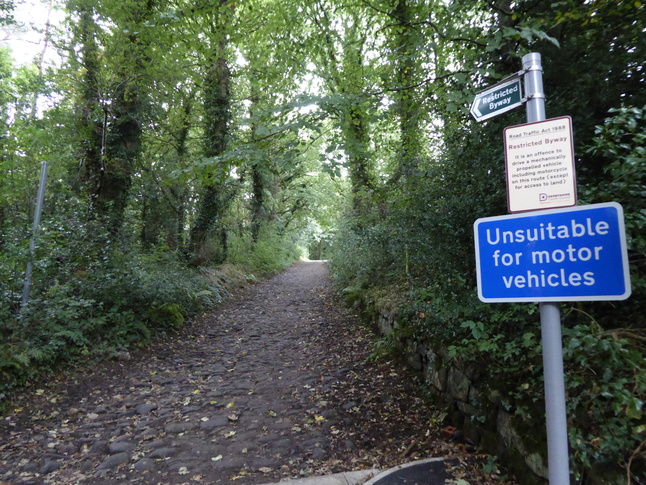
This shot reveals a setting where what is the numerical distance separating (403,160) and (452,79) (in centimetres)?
223

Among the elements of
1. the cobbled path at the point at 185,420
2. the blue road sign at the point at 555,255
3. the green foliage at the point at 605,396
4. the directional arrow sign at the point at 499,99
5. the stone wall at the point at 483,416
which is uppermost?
the directional arrow sign at the point at 499,99

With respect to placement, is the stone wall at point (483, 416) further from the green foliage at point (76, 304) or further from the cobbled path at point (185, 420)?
the green foliage at point (76, 304)

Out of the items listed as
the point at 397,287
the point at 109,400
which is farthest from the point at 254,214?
the point at 109,400

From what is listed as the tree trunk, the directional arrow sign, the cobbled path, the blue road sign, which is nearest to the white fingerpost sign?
the blue road sign

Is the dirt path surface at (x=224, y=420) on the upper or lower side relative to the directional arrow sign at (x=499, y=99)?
lower

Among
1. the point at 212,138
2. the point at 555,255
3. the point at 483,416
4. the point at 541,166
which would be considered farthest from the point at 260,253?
the point at 555,255

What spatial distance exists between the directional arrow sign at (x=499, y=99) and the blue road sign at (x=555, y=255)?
2.38 ft

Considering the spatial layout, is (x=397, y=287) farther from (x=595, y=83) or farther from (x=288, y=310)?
(x=595, y=83)

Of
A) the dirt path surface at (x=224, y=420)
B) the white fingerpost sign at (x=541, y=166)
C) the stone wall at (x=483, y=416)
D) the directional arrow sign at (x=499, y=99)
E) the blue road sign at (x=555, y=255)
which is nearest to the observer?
the blue road sign at (x=555, y=255)

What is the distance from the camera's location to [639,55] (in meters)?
3.45

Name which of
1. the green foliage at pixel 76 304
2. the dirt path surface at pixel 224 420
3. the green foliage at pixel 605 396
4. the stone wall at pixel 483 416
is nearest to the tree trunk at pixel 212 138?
the green foliage at pixel 76 304

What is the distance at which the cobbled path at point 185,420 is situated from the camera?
3.78 m

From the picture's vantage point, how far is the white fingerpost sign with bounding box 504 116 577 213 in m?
1.71

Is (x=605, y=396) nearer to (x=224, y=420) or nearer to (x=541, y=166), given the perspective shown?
(x=541, y=166)
